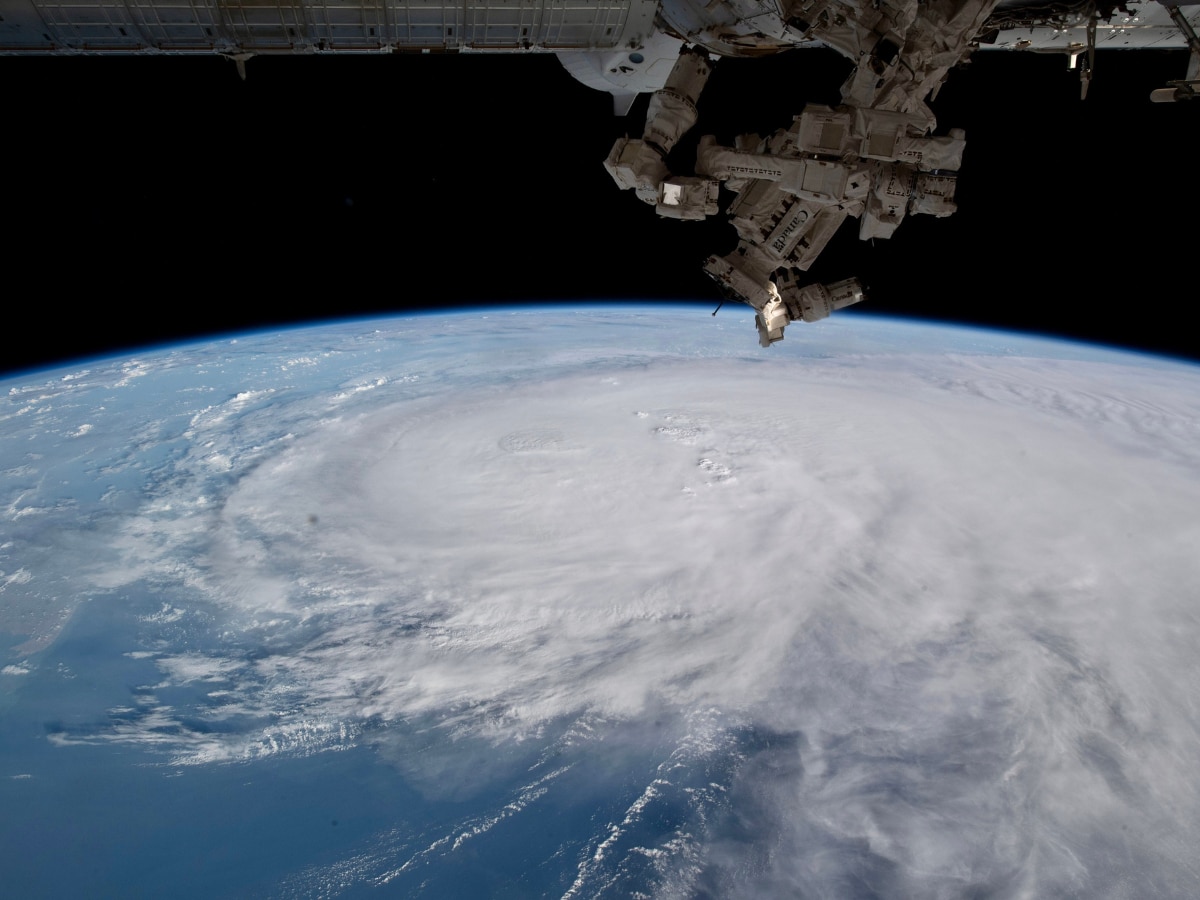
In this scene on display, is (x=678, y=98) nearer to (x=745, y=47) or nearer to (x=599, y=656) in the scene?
(x=745, y=47)

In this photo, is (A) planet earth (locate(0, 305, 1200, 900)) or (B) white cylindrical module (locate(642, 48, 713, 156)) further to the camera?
(B) white cylindrical module (locate(642, 48, 713, 156))

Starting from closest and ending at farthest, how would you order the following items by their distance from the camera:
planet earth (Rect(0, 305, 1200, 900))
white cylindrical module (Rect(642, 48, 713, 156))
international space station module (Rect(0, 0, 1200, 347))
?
planet earth (Rect(0, 305, 1200, 900)) < international space station module (Rect(0, 0, 1200, 347)) < white cylindrical module (Rect(642, 48, 713, 156))

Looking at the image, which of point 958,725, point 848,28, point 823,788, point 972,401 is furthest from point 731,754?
point 972,401

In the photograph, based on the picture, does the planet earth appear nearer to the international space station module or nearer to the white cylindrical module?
the international space station module

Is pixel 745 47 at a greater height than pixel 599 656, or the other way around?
A: pixel 745 47

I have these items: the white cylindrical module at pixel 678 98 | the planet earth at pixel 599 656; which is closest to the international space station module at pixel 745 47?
the white cylindrical module at pixel 678 98

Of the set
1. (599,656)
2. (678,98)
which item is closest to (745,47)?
(678,98)

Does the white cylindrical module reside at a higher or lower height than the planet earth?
higher

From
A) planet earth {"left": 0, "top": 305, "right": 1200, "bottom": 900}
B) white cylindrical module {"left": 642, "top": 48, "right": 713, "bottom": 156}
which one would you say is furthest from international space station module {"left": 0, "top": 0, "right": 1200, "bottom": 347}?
planet earth {"left": 0, "top": 305, "right": 1200, "bottom": 900}
